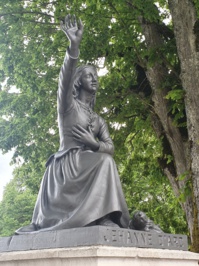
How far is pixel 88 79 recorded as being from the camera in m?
5.11

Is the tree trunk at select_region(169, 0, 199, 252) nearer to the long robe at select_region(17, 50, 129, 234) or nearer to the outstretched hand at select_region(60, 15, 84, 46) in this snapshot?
the long robe at select_region(17, 50, 129, 234)

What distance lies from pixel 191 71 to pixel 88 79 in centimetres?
450

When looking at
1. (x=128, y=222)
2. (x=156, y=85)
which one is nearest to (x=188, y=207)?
(x=156, y=85)

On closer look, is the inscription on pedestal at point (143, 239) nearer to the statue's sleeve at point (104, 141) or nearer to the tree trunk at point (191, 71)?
the statue's sleeve at point (104, 141)

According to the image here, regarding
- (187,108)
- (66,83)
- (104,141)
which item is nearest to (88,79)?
(66,83)

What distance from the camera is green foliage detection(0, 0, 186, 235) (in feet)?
35.4

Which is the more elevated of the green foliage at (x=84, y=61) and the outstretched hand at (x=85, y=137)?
the green foliage at (x=84, y=61)

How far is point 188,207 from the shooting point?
9289 mm

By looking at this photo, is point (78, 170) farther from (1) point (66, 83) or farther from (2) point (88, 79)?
(2) point (88, 79)

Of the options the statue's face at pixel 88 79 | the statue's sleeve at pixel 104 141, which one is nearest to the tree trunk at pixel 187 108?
the statue's sleeve at pixel 104 141

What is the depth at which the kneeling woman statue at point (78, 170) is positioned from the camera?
4.21m

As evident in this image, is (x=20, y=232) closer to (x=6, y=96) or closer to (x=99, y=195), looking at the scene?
(x=99, y=195)

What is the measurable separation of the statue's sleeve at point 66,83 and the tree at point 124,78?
4446mm

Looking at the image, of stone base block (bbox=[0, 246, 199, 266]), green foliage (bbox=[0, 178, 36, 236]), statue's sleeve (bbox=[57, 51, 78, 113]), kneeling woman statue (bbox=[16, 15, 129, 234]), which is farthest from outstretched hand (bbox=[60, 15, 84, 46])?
green foliage (bbox=[0, 178, 36, 236])
